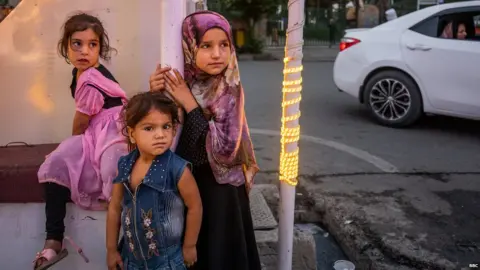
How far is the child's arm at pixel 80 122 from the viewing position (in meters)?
2.49

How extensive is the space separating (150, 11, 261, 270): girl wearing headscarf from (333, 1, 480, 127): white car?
14.8 ft

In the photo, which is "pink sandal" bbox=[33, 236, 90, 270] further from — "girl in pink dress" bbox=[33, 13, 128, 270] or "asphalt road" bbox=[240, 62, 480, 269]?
"asphalt road" bbox=[240, 62, 480, 269]

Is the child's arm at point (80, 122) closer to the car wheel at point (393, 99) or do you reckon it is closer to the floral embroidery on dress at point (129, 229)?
the floral embroidery on dress at point (129, 229)

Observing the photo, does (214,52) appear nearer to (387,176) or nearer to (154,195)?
(154,195)

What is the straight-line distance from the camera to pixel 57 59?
125 inches

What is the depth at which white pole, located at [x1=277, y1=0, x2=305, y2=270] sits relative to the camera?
7.75 feet

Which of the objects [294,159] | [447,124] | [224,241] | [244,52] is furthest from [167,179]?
[244,52]

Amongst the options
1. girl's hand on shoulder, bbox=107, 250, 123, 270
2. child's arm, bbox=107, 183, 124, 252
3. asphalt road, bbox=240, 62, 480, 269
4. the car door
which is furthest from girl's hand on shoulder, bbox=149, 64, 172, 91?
the car door

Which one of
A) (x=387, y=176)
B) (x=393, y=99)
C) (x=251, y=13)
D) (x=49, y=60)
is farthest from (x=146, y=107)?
(x=251, y=13)

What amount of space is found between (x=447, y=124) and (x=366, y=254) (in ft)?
13.6

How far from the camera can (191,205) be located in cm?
212

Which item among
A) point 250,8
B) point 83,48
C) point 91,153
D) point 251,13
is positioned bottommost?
point 91,153

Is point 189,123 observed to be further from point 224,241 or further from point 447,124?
point 447,124

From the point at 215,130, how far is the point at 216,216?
1.30ft
